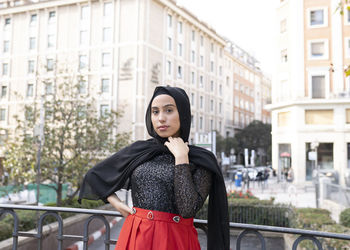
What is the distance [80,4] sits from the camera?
30797 mm

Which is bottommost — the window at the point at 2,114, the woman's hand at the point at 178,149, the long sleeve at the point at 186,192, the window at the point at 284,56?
the long sleeve at the point at 186,192

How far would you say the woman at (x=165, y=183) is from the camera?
1.83 m

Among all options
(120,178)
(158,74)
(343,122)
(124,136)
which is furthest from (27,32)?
(120,178)

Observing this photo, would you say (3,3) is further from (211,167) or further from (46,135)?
(211,167)

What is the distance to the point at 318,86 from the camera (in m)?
24.5

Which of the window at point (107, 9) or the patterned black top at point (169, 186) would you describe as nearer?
the patterned black top at point (169, 186)

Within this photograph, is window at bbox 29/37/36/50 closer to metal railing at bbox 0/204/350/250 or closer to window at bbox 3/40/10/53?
window at bbox 3/40/10/53

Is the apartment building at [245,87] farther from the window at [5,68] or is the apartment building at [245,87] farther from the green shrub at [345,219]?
the green shrub at [345,219]

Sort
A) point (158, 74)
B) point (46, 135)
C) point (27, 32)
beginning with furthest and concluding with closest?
point (27, 32) → point (158, 74) → point (46, 135)

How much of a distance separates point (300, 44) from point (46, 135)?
2092cm

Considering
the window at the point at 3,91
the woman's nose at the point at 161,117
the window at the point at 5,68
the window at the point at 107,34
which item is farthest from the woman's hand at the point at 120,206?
the window at the point at 5,68

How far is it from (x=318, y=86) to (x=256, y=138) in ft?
68.3

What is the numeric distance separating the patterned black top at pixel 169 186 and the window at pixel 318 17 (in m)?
26.2

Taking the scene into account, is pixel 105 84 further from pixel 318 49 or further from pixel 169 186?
pixel 169 186
